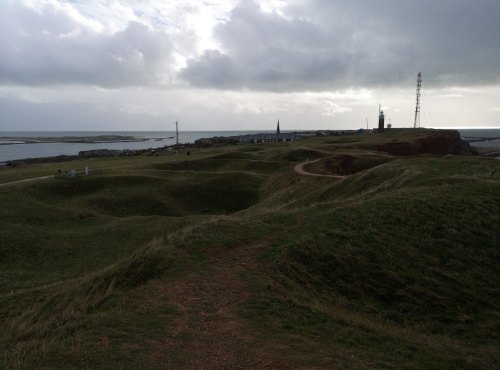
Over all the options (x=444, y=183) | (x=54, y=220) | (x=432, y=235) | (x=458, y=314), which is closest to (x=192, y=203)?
(x=54, y=220)

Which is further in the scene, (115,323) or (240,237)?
(240,237)

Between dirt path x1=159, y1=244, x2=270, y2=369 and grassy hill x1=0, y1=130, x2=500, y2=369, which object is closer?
dirt path x1=159, y1=244, x2=270, y2=369

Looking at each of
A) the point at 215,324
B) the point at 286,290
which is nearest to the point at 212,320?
the point at 215,324

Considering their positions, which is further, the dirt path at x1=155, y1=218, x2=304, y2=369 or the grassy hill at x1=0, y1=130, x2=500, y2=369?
the grassy hill at x1=0, y1=130, x2=500, y2=369

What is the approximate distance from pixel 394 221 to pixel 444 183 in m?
7.50

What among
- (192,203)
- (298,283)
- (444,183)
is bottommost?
(192,203)

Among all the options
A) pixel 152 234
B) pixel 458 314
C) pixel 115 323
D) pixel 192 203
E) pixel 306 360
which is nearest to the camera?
pixel 306 360

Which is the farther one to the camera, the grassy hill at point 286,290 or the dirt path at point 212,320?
the grassy hill at point 286,290

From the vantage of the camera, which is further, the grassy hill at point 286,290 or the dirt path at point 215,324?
the grassy hill at point 286,290

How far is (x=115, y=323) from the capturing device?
8.98 m

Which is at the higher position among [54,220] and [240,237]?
[240,237]

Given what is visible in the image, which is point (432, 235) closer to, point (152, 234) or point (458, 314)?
point (458, 314)

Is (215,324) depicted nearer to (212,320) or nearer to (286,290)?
(212,320)

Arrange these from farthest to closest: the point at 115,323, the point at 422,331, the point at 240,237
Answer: the point at 240,237 → the point at 422,331 → the point at 115,323
